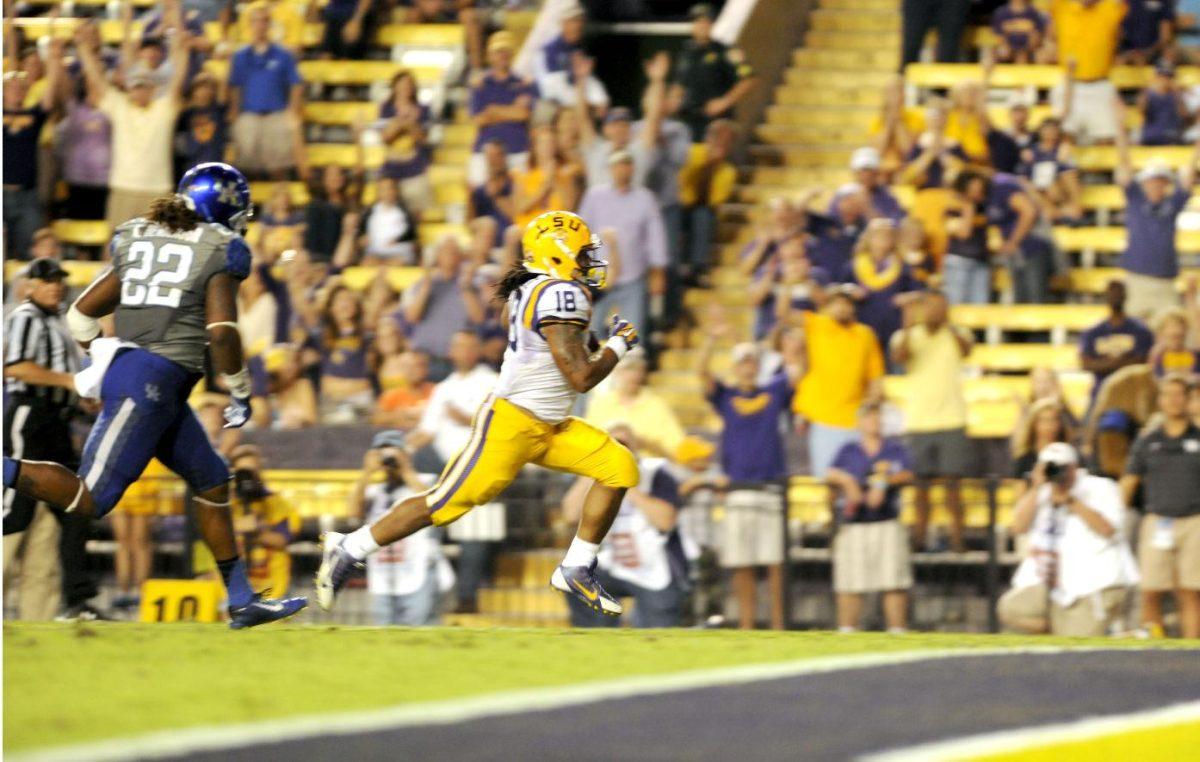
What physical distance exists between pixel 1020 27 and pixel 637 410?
5854mm

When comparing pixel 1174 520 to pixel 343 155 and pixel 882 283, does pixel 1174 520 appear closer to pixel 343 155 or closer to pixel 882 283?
pixel 882 283

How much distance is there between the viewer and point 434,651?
7688 millimetres

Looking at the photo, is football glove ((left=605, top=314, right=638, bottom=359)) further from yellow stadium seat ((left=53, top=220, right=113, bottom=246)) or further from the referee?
yellow stadium seat ((left=53, top=220, right=113, bottom=246))

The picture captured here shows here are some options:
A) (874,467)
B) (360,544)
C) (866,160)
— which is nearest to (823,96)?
(866,160)

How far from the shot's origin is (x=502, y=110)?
53.1ft

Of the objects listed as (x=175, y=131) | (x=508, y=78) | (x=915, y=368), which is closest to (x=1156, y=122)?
(x=915, y=368)

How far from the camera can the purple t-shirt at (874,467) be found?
491 inches

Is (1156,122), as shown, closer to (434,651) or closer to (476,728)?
(434,651)

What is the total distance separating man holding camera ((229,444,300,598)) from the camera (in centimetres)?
1230

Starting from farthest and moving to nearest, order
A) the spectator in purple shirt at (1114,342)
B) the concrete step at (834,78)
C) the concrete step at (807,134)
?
the concrete step at (834,78)
the concrete step at (807,134)
the spectator in purple shirt at (1114,342)

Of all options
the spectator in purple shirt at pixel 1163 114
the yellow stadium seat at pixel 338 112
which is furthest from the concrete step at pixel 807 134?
the yellow stadium seat at pixel 338 112

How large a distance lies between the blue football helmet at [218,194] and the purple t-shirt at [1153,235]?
801 centimetres

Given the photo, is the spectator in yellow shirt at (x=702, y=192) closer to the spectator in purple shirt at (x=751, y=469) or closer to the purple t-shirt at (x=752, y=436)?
the spectator in purple shirt at (x=751, y=469)

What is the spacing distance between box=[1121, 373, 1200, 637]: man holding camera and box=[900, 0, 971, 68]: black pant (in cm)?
556
